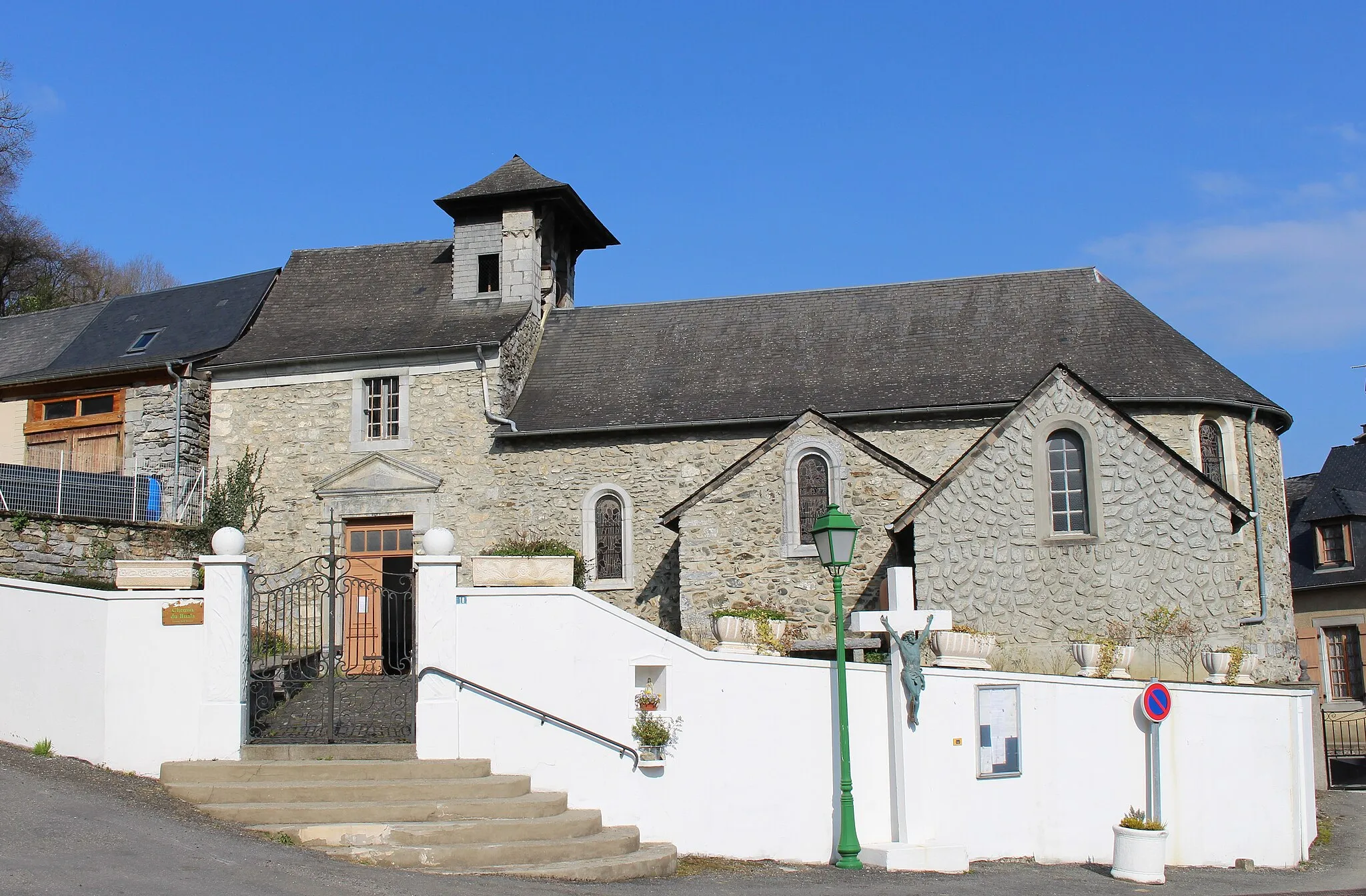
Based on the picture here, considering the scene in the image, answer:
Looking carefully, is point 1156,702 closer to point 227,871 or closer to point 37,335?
point 227,871

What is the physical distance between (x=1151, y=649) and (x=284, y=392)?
14.4m

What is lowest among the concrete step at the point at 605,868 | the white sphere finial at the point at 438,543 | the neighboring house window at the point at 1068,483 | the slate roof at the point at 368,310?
the concrete step at the point at 605,868

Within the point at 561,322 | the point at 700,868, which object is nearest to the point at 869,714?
the point at 700,868

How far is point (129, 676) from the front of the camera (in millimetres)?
10852

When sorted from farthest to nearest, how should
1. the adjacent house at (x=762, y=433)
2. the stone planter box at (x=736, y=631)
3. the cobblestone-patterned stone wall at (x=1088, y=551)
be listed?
the adjacent house at (x=762, y=433)
the cobblestone-patterned stone wall at (x=1088, y=551)
the stone planter box at (x=736, y=631)

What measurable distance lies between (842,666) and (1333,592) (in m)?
19.0

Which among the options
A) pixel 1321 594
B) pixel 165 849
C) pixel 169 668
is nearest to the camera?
pixel 165 849

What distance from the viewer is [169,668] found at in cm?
1082

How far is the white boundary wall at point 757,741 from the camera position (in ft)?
36.6

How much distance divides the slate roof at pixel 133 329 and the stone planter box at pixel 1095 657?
15.7m

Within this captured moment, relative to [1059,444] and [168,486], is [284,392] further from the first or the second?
[1059,444]

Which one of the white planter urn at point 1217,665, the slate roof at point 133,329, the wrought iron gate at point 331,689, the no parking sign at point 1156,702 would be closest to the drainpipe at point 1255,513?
the white planter urn at point 1217,665

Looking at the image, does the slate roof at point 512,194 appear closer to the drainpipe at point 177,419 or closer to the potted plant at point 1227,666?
the drainpipe at point 177,419

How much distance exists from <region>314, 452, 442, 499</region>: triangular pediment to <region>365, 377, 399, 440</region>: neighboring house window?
49cm
